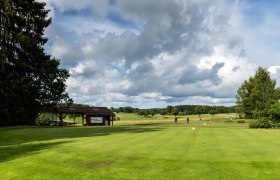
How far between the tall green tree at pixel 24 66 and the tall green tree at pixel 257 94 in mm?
56675

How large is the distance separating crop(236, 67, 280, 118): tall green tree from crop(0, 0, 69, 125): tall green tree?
186 feet

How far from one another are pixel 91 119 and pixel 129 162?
185 ft

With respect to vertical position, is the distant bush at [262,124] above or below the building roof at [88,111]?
below

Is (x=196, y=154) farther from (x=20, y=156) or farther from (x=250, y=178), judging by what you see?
(x=20, y=156)

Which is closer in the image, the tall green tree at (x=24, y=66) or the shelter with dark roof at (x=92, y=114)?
the tall green tree at (x=24, y=66)

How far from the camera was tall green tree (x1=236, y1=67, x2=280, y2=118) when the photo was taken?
96.0 metres

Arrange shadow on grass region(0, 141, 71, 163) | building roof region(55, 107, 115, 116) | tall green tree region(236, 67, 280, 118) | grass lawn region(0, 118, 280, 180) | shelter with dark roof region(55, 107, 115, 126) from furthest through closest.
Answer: tall green tree region(236, 67, 280, 118) < shelter with dark roof region(55, 107, 115, 126) < building roof region(55, 107, 115, 116) < shadow on grass region(0, 141, 71, 163) < grass lawn region(0, 118, 280, 180)

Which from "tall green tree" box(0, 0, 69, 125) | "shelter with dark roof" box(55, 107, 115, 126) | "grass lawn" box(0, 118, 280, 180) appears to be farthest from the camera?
"shelter with dark roof" box(55, 107, 115, 126)

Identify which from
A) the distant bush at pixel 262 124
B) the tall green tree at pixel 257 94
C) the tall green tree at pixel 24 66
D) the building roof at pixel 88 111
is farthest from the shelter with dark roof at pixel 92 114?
the tall green tree at pixel 257 94

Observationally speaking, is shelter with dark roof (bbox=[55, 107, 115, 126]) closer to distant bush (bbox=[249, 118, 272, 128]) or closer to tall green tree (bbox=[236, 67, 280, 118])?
distant bush (bbox=[249, 118, 272, 128])

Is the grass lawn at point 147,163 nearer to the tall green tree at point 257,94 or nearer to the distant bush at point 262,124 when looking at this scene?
the distant bush at point 262,124

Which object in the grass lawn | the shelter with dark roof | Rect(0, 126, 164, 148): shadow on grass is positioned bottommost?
the grass lawn

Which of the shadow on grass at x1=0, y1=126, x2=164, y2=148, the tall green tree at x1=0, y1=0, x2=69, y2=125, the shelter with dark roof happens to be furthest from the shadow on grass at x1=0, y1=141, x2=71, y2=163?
the shelter with dark roof

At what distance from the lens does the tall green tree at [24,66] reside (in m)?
53.8
